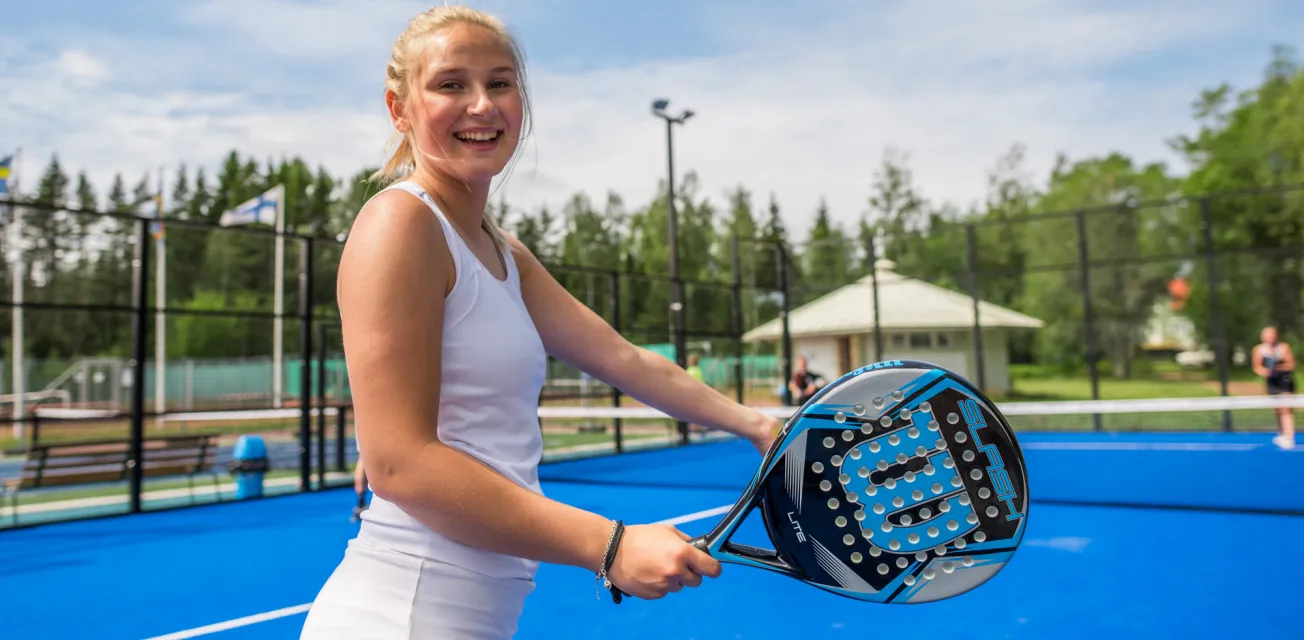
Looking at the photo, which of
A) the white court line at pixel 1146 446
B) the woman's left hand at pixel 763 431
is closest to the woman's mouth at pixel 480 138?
the woman's left hand at pixel 763 431

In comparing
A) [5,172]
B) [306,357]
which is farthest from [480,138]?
[5,172]

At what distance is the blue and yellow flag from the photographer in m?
12.3

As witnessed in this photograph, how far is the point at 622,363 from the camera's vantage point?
5.69ft

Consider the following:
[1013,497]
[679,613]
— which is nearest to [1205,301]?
[679,613]

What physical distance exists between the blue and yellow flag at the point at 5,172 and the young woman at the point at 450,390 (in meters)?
13.7

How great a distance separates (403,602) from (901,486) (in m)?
0.69

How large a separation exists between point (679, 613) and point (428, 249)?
13.7 feet

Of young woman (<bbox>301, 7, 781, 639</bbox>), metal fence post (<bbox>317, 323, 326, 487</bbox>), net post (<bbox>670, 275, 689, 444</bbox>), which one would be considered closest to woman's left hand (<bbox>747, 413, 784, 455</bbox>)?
young woman (<bbox>301, 7, 781, 639</bbox>)

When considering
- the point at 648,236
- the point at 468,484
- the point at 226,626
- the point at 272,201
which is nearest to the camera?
the point at 468,484

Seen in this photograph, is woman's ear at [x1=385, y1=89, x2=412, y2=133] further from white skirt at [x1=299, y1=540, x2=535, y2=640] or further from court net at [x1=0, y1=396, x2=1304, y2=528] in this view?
court net at [x1=0, y1=396, x2=1304, y2=528]

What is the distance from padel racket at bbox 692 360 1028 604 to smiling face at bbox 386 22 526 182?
0.58 m

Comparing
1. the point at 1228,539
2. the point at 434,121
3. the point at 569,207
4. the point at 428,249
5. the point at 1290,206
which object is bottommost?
the point at 1228,539

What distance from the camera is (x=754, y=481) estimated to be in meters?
1.31

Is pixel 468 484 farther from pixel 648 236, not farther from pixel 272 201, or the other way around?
pixel 648 236
